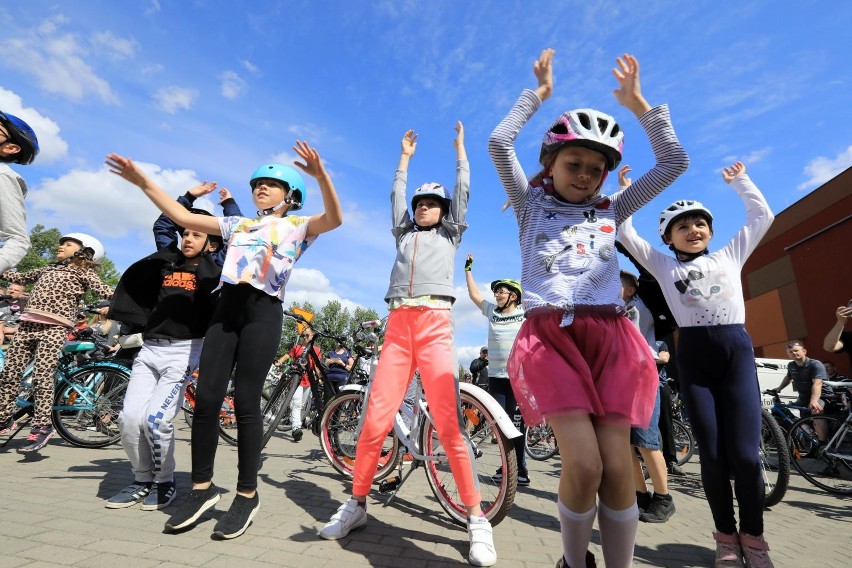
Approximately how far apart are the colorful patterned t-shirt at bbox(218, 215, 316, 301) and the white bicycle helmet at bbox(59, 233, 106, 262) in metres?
3.43

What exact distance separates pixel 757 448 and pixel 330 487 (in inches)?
133

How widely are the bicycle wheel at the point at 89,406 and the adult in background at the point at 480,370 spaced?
586cm

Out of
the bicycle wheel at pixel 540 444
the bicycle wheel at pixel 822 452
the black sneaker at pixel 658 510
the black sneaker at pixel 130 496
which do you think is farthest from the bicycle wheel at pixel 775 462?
the black sneaker at pixel 130 496

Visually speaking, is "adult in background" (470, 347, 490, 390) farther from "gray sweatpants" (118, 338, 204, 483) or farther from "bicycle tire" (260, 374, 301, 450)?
"gray sweatpants" (118, 338, 204, 483)

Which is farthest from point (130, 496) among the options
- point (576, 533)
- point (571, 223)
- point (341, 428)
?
point (571, 223)

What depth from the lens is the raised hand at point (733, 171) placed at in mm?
3428

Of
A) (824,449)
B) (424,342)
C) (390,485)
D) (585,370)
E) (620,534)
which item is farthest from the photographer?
(824,449)

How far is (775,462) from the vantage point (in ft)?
14.9

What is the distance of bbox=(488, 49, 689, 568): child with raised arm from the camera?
6.38 ft

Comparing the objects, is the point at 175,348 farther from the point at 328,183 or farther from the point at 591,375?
the point at 591,375

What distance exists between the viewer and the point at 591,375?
211 centimetres

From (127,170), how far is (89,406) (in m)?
4.25

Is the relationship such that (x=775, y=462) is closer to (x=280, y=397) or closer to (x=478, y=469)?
(x=478, y=469)

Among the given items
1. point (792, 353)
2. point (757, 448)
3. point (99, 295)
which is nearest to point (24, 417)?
point (99, 295)
